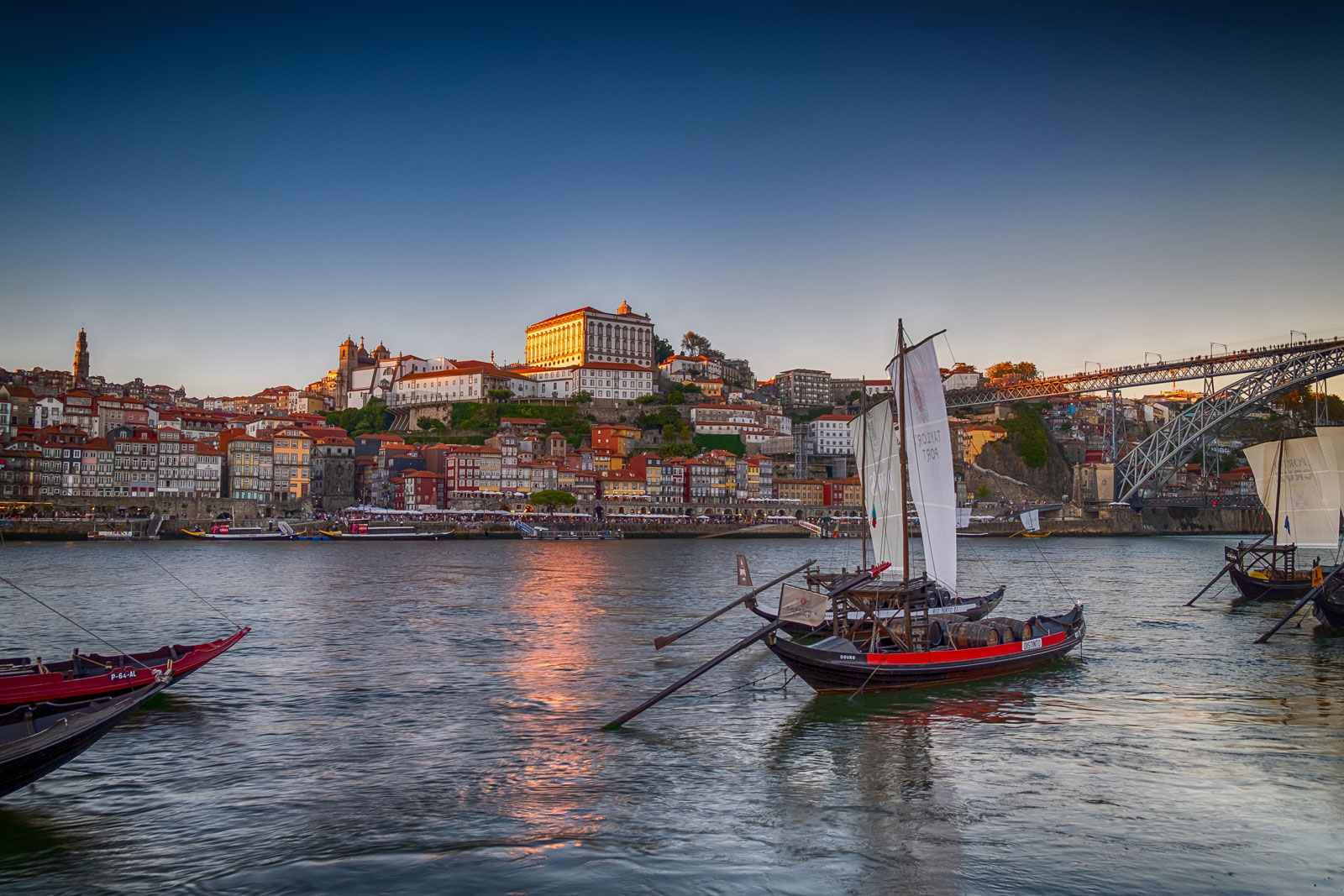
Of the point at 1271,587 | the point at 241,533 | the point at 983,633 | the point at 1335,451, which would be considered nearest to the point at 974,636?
the point at 983,633

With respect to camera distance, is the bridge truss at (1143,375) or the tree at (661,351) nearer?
the bridge truss at (1143,375)

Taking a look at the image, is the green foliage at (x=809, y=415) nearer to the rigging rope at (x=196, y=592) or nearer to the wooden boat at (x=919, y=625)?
the rigging rope at (x=196, y=592)

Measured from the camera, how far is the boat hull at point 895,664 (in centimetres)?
1457

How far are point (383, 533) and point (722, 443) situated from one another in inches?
1497

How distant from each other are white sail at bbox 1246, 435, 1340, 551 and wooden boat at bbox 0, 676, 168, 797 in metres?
28.0

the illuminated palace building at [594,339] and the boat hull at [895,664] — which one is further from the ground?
the illuminated palace building at [594,339]

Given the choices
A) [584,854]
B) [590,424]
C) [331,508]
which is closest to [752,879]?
[584,854]

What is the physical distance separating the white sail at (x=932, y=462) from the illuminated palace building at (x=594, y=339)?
3581 inches

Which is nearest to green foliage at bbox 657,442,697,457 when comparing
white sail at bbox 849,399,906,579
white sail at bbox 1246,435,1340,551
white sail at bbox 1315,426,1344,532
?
white sail at bbox 1246,435,1340,551

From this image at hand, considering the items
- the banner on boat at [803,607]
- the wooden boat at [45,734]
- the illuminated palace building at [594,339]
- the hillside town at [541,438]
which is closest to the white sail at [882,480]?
the banner on boat at [803,607]

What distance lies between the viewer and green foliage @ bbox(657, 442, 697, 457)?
9144 cm

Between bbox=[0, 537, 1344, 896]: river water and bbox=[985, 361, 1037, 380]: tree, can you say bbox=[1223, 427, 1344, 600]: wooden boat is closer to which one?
bbox=[0, 537, 1344, 896]: river water

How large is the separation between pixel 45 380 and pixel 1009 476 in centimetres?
11049

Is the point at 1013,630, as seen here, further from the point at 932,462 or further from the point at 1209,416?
the point at 1209,416
